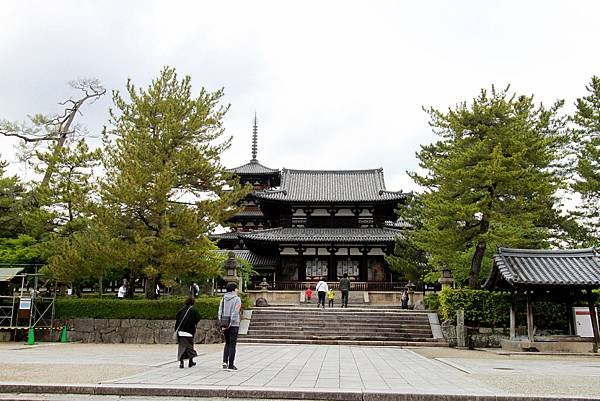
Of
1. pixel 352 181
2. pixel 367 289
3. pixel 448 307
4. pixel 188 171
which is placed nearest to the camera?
pixel 448 307

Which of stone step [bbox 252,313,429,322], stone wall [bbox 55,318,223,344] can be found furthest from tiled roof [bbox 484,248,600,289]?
stone wall [bbox 55,318,223,344]

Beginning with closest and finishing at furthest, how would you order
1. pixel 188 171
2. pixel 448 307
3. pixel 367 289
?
1. pixel 448 307
2. pixel 188 171
3. pixel 367 289

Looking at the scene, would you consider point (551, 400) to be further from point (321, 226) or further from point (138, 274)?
point (321, 226)

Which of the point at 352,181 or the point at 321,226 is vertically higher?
the point at 352,181

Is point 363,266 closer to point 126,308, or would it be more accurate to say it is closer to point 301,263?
point 301,263

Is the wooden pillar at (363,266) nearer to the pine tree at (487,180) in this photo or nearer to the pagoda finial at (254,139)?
the pine tree at (487,180)

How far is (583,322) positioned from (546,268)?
2.36m

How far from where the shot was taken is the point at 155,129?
70.6ft

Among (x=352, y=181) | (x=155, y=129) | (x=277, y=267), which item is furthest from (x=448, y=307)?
(x=352, y=181)

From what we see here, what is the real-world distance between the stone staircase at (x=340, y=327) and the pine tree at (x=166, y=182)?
3.48 meters

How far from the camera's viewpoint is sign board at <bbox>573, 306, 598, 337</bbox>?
55.5 ft

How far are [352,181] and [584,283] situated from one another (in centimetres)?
2472

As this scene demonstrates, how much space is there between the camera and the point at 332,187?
3847 centimetres

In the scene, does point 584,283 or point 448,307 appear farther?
point 448,307
